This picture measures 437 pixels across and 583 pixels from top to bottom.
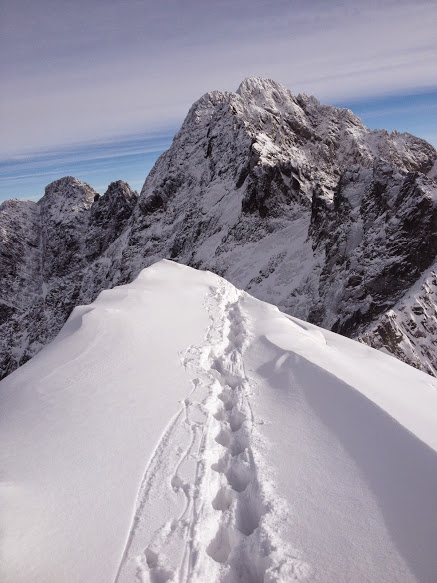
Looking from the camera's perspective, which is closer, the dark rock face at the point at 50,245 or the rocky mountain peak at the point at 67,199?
the dark rock face at the point at 50,245

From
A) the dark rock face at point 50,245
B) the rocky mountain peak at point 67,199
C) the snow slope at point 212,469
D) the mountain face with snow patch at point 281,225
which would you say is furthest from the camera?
the rocky mountain peak at point 67,199

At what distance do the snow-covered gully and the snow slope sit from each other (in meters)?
0.02

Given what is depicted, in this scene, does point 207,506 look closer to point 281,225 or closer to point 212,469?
point 212,469

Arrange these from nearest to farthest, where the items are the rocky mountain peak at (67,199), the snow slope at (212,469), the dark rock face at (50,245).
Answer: the snow slope at (212,469) → the dark rock face at (50,245) → the rocky mountain peak at (67,199)

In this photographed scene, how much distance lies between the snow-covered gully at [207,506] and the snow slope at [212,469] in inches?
0.7

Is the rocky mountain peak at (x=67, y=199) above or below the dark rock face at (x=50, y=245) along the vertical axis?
above

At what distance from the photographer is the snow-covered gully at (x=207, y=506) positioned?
3.73 metres

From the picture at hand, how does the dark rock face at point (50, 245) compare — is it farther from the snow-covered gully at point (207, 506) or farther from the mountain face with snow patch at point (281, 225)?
the snow-covered gully at point (207, 506)

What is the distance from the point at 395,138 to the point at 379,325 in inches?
2932

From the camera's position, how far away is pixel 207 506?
4.55 m

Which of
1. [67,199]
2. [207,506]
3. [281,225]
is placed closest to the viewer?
[207,506]

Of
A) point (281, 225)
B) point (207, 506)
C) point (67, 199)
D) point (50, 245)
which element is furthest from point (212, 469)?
point (67, 199)

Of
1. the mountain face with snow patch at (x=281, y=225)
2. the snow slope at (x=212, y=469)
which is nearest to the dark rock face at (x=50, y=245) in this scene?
the mountain face with snow patch at (x=281, y=225)

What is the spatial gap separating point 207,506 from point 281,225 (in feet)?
167
